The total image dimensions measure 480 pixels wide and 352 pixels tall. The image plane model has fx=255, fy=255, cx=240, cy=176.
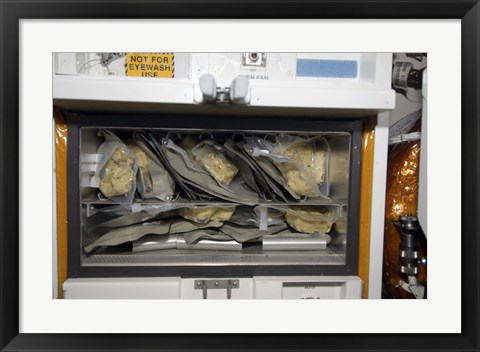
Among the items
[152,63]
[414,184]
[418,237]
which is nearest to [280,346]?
[418,237]

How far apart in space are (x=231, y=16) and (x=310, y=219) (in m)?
0.64

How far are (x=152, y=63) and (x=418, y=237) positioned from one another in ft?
3.04

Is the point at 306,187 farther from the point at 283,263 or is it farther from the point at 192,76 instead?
the point at 192,76

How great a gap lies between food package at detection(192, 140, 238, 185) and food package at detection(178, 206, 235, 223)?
0.09 meters

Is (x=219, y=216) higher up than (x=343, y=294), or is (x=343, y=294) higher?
(x=219, y=216)

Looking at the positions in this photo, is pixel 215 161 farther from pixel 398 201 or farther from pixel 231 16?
pixel 398 201

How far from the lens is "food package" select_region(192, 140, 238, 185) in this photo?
33.4 inches

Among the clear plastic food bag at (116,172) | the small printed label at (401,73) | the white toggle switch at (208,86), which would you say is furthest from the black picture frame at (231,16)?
the small printed label at (401,73)

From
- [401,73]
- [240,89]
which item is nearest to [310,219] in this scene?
[240,89]

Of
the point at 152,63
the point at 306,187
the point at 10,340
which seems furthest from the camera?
the point at 306,187

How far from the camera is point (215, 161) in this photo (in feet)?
2.81

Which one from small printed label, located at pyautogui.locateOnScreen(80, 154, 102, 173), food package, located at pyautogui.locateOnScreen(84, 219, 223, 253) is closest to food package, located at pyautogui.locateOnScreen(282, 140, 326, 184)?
food package, located at pyautogui.locateOnScreen(84, 219, 223, 253)

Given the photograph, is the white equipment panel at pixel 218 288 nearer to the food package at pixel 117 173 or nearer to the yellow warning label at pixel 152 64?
the food package at pixel 117 173

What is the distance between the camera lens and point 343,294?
0.77 metres
